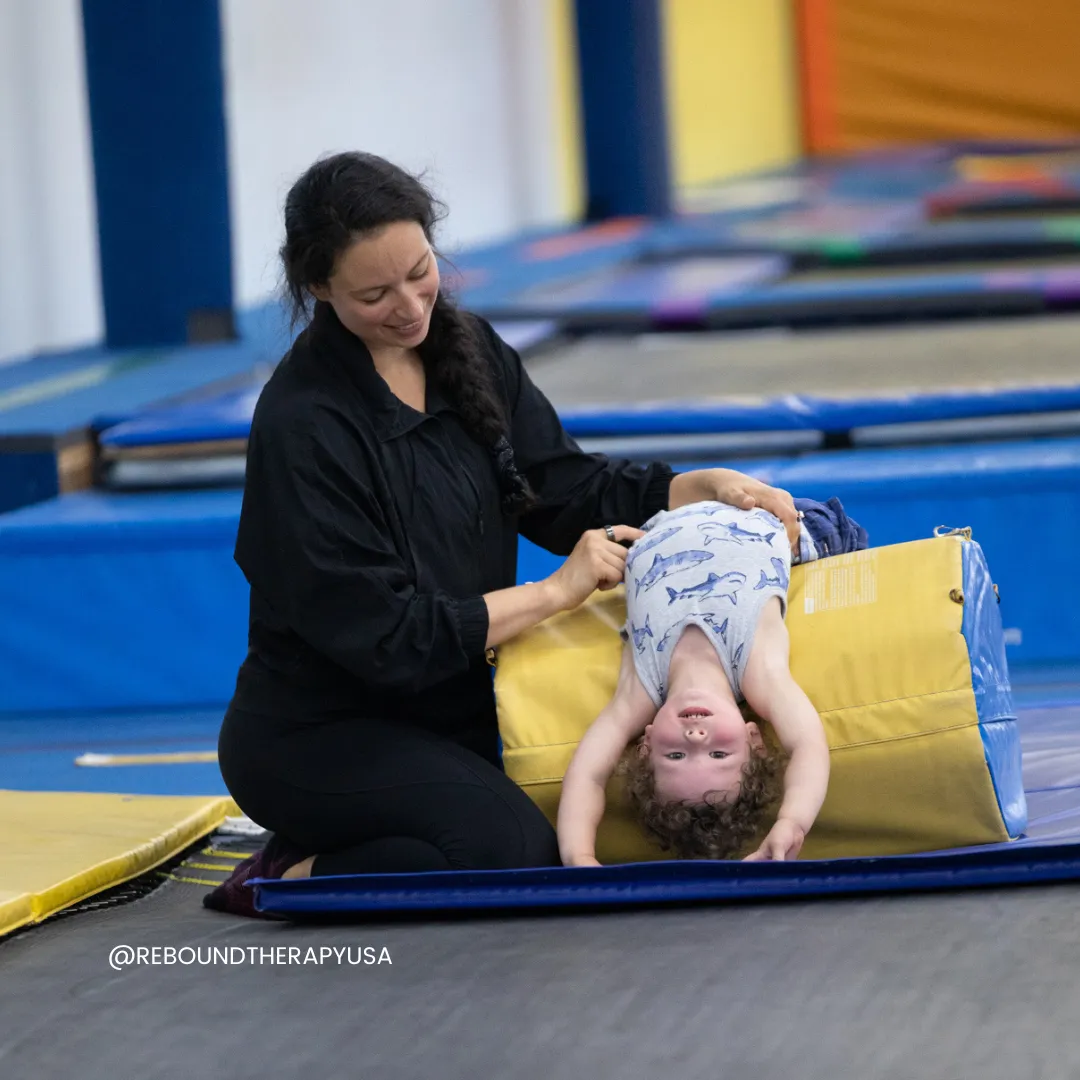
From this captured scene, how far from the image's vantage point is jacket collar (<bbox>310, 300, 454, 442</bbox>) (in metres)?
2.14

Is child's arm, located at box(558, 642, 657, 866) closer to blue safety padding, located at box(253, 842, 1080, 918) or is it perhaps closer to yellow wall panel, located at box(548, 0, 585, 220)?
blue safety padding, located at box(253, 842, 1080, 918)

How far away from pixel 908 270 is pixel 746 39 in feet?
19.9

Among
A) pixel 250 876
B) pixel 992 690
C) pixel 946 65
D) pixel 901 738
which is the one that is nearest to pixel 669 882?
pixel 901 738

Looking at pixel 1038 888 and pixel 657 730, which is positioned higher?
pixel 657 730

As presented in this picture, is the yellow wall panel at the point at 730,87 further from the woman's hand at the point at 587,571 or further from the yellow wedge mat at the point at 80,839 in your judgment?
the woman's hand at the point at 587,571

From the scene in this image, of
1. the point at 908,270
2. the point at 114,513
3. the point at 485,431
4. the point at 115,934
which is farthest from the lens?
the point at 908,270

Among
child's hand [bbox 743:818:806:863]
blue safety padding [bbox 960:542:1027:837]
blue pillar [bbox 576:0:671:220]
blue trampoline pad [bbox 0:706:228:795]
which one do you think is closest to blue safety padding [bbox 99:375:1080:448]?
blue trampoline pad [bbox 0:706:228:795]

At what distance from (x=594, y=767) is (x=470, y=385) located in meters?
0.51

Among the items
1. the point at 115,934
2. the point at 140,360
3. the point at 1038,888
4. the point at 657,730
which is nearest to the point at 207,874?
the point at 115,934

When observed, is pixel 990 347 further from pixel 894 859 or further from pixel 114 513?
pixel 894 859

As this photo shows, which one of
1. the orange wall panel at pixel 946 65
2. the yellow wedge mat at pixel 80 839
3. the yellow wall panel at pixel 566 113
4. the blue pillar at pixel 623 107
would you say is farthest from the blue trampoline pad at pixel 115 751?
the orange wall panel at pixel 946 65

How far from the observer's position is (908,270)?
672 centimetres

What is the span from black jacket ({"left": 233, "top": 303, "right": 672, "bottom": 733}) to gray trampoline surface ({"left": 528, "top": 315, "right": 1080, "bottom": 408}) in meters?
1.65

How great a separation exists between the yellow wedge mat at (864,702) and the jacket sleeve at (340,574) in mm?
169
